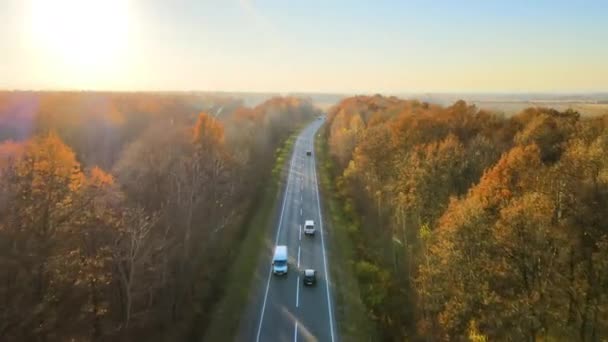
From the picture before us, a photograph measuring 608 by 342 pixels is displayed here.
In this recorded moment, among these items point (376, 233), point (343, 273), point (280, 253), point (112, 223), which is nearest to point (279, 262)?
point (280, 253)

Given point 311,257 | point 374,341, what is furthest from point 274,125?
point 374,341

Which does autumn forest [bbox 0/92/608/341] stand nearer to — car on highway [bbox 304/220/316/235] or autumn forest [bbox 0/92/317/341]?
autumn forest [bbox 0/92/317/341]

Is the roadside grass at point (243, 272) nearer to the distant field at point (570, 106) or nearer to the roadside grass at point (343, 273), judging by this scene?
the roadside grass at point (343, 273)

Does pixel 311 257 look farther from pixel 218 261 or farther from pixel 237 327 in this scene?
pixel 237 327

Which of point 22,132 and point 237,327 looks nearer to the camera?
point 237,327

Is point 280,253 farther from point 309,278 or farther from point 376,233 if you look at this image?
point 376,233

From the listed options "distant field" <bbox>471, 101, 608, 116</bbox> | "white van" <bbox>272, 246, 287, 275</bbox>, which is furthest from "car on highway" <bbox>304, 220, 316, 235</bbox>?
"distant field" <bbox>471, 101, 608, 116</bbox>
